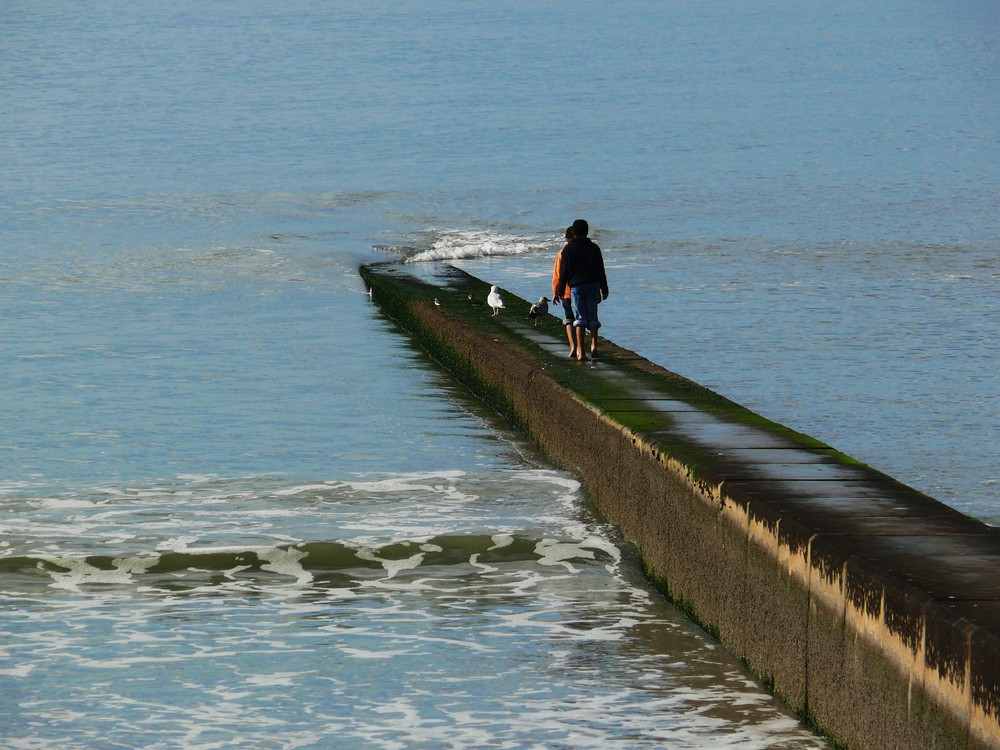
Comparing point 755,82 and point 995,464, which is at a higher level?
point 755,82

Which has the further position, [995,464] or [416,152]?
[416,152]

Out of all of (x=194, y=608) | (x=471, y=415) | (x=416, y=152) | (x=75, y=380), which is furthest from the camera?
(x=416, y=152)

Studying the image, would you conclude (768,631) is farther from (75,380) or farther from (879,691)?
(75,380)

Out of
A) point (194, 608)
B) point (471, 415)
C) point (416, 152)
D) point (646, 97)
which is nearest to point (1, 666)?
point (194, 608)

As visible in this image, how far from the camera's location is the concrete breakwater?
571 cm

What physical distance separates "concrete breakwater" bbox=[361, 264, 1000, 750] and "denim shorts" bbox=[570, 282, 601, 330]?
970 millimetres

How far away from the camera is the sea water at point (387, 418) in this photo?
7.88 meters

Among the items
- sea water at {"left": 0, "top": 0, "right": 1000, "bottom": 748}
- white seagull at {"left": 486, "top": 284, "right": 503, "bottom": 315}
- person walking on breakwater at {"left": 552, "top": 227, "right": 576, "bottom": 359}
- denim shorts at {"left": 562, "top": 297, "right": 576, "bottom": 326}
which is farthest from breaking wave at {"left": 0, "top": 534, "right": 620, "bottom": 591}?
white seagull at {"left": 486, "top": 284, "right": 503, "bottom": 315}

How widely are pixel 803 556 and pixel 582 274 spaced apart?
7361mm

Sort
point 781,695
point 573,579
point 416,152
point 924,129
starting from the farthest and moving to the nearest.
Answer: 1. point 924,129
2. point 416,152
3. point 573,579
4. point 781,695

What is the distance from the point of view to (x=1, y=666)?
26.9ft

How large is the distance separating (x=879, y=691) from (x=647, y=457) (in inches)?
162

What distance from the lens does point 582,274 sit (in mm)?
14227

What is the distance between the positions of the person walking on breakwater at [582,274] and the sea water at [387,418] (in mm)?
1556
